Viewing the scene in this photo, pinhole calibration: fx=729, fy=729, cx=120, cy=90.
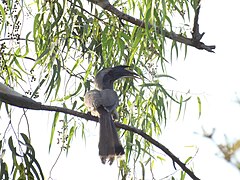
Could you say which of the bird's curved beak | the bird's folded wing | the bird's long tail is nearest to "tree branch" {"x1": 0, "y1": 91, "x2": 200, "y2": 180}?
the bird's long tail

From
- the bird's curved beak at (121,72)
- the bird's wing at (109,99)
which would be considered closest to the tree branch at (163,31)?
the bird's curved beak at (121,72)

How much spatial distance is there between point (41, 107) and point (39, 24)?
620 mm

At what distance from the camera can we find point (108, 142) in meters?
3.15

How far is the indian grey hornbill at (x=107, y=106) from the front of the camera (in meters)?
3.12

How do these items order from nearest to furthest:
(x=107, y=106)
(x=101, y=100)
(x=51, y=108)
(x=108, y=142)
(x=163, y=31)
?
1. (x=51, y=108)
2. (x=163, y=31)
3. (x=108, y=142)
4. (x=107, y=106)
5. (x=101, y=100)

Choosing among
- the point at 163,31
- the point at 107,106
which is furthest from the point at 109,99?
the point at 163,31

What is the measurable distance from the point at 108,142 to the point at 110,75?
1.55 feet

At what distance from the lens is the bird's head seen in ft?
11.1

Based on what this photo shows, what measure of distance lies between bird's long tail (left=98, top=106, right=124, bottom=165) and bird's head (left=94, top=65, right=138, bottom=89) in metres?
0.24

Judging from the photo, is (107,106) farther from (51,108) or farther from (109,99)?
(51,108)

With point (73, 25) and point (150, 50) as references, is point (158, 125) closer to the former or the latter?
point (150, 50)

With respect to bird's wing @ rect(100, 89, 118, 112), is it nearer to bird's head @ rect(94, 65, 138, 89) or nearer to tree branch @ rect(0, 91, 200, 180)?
bird's head @ rect(94, 65, 138, 89)

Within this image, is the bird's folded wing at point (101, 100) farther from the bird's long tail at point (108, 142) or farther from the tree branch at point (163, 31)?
the tree branch at point (163, 31)

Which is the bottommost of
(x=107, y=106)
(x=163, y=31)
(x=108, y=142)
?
(x=108, y=142)
